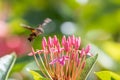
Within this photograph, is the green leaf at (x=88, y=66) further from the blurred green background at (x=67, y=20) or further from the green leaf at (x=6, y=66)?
the blurred green background at (x=67, y=20)

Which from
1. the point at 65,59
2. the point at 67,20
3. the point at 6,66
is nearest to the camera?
the point at 65,59

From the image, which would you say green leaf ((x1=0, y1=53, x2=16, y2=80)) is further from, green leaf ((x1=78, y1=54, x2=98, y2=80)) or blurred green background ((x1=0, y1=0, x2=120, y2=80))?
blurred green background ((x1=0, y1=0, x2=120, y2=80))

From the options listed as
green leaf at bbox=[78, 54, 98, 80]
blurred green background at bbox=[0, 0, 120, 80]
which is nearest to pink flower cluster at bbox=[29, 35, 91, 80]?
green leaf at bbox=[78, 54, 98, 80]

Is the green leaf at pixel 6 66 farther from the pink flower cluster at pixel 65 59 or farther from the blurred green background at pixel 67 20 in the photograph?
the blurred green background at pixel 67 20

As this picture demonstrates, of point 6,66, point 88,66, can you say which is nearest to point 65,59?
point 88,66

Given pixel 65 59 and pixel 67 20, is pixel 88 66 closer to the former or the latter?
pixel 65 59

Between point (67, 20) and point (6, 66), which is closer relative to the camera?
point (6, 66)

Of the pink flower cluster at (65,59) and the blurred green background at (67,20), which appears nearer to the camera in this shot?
the pink flower cluster at (65,59)

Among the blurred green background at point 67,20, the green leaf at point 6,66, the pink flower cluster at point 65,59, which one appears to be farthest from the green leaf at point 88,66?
the blurred green background at point 67,20

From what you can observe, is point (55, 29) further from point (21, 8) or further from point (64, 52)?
point (64, 52)

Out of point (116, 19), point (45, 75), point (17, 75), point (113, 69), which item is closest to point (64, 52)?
point (45, 75)
